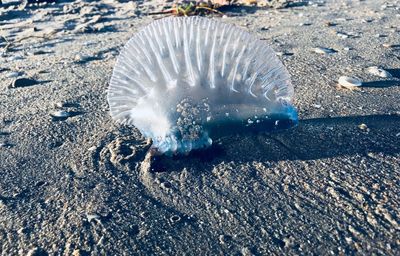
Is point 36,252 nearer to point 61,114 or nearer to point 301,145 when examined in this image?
point 61,114

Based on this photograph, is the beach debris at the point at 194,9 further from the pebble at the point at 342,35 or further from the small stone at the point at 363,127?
the small stone at the point at 363,127

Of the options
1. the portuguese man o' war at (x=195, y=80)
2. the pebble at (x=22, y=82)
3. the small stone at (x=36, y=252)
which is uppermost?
the portuguese man o' war at (x=195, y=80)

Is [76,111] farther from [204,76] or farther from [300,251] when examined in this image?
[300,251]

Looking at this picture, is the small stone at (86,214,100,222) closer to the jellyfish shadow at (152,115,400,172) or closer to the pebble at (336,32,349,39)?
the jellyfish shadow at (152,115,400,172)

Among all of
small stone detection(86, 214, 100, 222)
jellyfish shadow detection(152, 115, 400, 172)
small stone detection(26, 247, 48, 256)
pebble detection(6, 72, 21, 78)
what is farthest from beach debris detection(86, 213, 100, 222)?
A: pebble detection(6, 72, 21, 78)

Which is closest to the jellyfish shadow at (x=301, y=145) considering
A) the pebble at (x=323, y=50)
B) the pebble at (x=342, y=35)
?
the pebble at (x=323, y=50)

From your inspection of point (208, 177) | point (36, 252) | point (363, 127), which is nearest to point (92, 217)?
point (36, 252)
